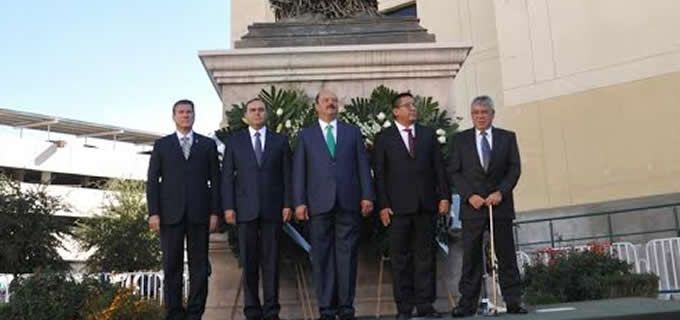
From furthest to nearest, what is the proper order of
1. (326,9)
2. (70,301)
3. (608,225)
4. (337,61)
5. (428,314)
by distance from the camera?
1. (608,225)
2. (326,9)
3. (70,301)
4. (337,61)
5. (428,314)

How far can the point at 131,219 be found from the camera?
3288cm

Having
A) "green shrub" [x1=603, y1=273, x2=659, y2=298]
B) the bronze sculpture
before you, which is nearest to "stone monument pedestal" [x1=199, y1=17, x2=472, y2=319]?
the bronze sculpture

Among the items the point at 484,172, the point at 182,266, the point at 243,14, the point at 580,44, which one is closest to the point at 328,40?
the point at 484,172

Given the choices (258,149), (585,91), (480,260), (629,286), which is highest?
(585,91)

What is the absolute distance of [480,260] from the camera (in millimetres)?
5277

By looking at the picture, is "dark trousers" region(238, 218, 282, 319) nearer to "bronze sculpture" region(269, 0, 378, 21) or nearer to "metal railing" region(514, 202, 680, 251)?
"bronze sculpture" region(269, 0, 378, 21)

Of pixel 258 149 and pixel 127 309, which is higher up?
pixel 258 149

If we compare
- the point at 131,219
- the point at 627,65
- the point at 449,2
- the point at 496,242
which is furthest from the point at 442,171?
the point at 131,219

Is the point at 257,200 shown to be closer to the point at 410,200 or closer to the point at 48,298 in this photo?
the point at 410,200

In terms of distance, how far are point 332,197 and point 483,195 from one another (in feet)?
3.84

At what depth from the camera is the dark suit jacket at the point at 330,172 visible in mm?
5300

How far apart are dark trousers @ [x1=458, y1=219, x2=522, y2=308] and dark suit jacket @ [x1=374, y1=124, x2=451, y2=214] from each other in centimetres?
38

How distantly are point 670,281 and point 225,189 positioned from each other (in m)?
8.10

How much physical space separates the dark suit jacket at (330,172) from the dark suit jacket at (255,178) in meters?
0.17
